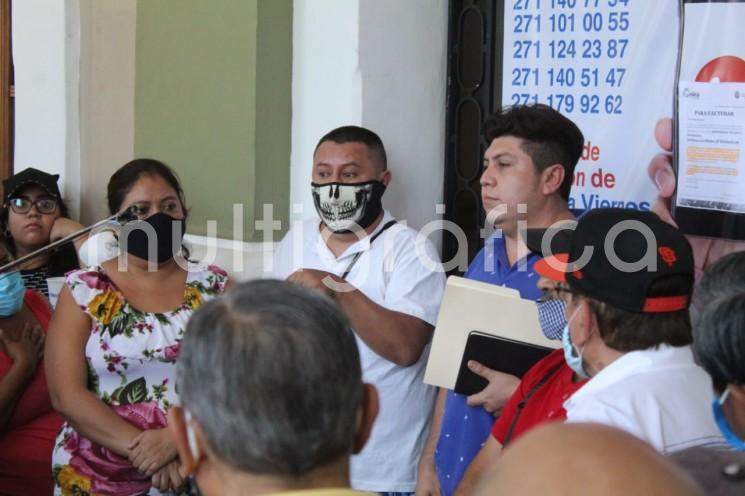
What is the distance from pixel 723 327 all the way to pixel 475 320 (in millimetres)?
999

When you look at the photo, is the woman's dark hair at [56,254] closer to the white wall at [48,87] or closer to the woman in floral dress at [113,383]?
the white wall at [48,87]

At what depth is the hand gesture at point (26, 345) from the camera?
359 centimetres

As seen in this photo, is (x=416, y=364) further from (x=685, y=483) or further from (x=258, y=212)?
(x=685, y=483)

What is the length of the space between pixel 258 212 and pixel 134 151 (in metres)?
1.27

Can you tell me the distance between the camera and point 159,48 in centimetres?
511

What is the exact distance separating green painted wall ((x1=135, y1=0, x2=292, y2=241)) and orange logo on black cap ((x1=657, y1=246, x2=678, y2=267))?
8.26 ft

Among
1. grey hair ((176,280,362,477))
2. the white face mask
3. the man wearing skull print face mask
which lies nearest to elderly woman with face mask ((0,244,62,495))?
the man wearing skull print face mask

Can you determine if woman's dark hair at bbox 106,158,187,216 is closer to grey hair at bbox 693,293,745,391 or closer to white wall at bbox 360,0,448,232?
white wall at bbox 360,0,448,232

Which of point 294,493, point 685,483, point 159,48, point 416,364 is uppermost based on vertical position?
point 159,48

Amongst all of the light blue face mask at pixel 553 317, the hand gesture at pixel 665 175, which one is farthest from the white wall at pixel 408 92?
the light blue face mask at pixel 553 317

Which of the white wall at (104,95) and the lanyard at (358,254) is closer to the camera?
the lanyard at (358,254)

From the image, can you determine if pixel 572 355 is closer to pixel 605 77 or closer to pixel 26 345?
pixel 605 77

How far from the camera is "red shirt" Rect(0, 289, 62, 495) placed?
3650 millimetres

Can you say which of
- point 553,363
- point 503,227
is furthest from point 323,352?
point 503,227
